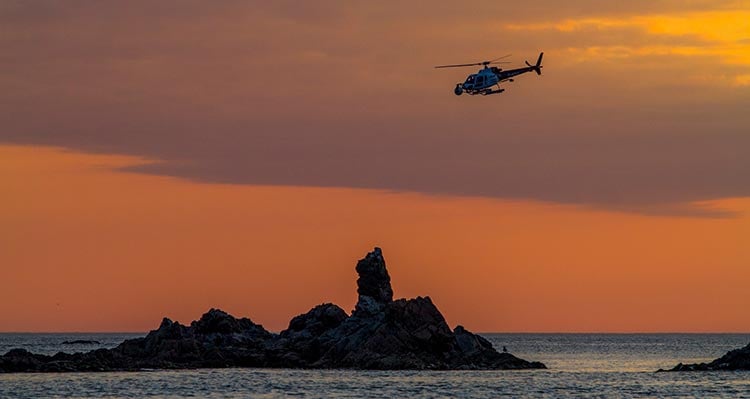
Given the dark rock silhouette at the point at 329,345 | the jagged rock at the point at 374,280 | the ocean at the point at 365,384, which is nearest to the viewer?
the ocean at the point at 365,384

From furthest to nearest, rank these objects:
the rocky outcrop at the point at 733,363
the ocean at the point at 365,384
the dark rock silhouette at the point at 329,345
→ the rocky outcrop at the point at 733,363 → the dark rock silhouette at the point at 329,345 → the ocean at the point at 365,384

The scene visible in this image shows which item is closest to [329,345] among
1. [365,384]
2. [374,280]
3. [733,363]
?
[374,280]

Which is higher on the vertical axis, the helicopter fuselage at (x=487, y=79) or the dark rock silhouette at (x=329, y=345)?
the helicopter fuselage at (x=487, y=79)

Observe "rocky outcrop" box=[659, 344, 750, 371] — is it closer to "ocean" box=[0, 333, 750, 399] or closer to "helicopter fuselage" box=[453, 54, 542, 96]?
"ocean" box=[0, 333, 750, 399]

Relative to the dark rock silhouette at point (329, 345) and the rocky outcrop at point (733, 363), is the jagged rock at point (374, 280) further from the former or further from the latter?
the rocky outcrop at point (733, 363)

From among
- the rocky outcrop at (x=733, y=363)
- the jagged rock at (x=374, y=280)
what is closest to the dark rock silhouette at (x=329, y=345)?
the jagged rock at (x=374, y=280)

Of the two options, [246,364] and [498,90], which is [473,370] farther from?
[498,90]

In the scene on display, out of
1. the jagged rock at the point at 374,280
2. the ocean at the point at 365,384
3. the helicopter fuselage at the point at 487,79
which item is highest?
the helicopter fuselage at the point at 487,79

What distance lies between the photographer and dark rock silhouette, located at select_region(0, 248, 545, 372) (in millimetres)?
122625

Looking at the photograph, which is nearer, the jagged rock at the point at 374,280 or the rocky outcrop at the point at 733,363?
the rocky outcrop at the point at 733,363

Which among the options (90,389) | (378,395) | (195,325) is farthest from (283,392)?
(195,325)

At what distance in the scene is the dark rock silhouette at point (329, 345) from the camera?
123 m

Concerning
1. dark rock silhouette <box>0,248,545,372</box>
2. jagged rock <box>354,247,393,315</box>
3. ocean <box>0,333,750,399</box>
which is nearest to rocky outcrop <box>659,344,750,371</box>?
ocean <box>0,333,750,399</box>

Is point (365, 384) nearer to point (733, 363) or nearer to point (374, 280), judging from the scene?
point (374, 280)
